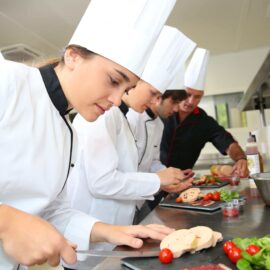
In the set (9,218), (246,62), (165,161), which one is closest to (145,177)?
(9,218)

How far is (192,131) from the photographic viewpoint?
2.50m

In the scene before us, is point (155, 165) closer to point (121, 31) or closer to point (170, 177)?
point (170, 177)

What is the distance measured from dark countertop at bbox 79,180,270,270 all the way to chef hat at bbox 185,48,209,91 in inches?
46.5

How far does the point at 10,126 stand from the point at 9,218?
0.27 m

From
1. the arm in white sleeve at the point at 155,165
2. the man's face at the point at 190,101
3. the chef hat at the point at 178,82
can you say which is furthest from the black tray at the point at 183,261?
the man's face at the point at 190,101

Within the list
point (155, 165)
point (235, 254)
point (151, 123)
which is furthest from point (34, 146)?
point (155, 165)

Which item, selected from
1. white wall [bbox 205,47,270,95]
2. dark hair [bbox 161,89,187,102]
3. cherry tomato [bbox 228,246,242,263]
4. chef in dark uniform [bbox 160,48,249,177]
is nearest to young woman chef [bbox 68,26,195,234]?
dark hair [bbox 161,89,187,102]

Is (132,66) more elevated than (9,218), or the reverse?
(132,66)

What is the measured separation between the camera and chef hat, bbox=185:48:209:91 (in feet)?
7.52

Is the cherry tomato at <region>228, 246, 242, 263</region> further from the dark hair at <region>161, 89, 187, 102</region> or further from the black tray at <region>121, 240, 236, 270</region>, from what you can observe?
the dark hair at <region>161, 89, 187, 102</region>

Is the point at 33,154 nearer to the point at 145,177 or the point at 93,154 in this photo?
the point at 93,154

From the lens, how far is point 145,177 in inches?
50.6

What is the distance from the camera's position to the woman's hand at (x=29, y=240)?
533 mm

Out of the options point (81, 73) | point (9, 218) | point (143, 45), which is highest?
point (143, 45)
